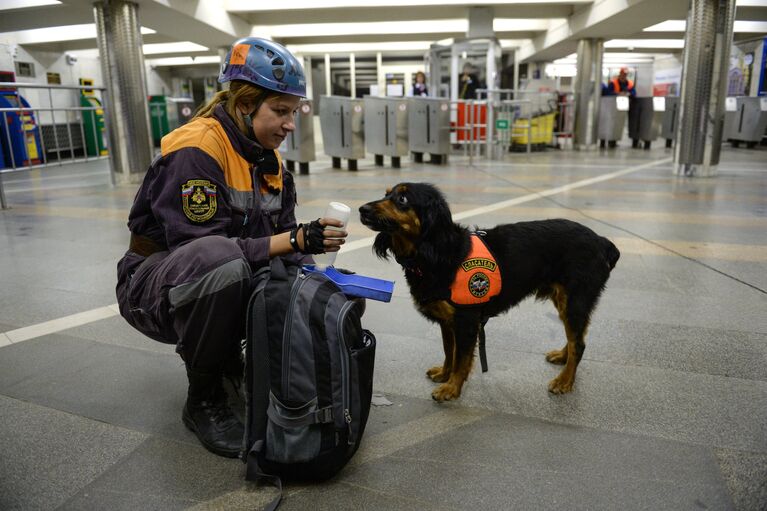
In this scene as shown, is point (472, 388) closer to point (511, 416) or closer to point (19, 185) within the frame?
point (511, 416)

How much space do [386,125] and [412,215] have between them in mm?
9830

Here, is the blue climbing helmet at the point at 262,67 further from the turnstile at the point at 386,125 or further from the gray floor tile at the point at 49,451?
the turnstile at the point at 386,125

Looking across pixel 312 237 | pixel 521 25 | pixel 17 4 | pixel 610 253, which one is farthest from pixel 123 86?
pixel 521 25

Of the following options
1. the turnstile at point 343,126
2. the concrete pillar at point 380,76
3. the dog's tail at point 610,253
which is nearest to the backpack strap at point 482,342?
the dog's tail at point 610,253

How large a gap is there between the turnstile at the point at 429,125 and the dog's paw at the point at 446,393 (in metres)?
10.2

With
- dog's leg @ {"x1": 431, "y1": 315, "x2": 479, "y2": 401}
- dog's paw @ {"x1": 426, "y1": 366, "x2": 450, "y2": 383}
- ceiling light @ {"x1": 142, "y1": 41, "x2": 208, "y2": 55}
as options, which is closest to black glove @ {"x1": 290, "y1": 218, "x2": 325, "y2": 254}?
dog's leg @ {"x1": 431, "y1": 315, "x2": 479, "y2": 401}

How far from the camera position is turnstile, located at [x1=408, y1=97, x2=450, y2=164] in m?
11.9

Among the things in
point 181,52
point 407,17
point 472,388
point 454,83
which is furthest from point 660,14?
point 181,52

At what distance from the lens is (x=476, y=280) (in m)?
2.28

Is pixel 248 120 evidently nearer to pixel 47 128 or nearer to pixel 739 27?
pixel 47 128

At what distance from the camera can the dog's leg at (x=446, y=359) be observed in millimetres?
2447

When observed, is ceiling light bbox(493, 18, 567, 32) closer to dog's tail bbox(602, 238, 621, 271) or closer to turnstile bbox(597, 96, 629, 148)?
turnstile bbox(597, 96, 629, 148)

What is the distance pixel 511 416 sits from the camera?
224cm

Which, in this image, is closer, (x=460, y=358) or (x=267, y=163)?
(x=267, y=163)
